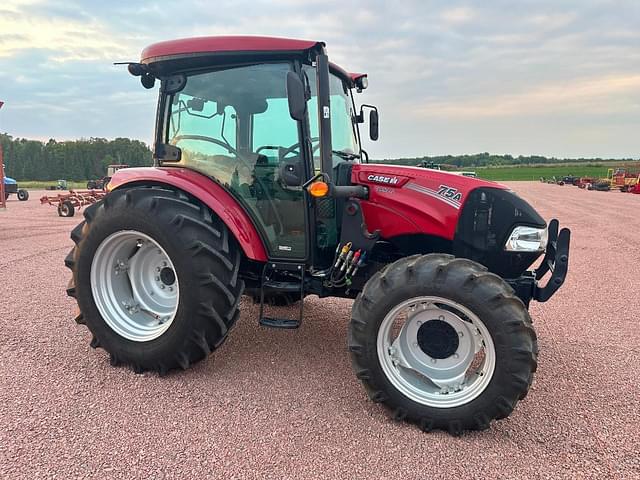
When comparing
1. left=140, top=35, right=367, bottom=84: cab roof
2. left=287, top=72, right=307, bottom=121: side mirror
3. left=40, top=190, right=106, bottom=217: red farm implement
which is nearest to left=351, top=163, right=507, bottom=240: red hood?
left=287, top=72, right=307, bottom=121: side mirror

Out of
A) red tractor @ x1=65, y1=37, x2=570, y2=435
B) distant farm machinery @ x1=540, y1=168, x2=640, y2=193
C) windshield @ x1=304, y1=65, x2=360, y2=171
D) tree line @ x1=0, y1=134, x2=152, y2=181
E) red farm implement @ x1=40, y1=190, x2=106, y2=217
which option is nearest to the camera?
red tractor @ x1=65, y1=37, x2=570, y2=435

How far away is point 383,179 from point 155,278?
2.01 m

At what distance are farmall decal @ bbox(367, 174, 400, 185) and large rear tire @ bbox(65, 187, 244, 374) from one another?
1.15 meters

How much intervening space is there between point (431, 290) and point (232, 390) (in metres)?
1.55

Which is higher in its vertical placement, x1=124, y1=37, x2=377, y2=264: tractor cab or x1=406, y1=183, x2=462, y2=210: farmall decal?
x1=124, y1=37, x2=377, y2=264: tractor cab

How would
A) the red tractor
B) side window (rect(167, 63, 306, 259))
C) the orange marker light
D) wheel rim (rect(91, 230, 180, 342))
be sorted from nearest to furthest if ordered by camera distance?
the red tractor, the orange marker light, side window (rect(167, 63, 306, 259)), wheel rim (rect(91, 230, 180, 342))

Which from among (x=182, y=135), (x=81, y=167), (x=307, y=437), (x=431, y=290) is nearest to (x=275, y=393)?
(x=307, y=437)

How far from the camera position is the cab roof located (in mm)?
3229

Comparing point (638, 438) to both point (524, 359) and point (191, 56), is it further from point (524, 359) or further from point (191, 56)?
point (191, 56)

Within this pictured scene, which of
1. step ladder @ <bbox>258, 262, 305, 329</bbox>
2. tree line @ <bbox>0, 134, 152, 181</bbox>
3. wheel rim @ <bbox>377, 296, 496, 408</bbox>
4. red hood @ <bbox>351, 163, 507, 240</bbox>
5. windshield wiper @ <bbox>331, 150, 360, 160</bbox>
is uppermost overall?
tree line @ <bbox>0, 134, 152, 181</bbox>

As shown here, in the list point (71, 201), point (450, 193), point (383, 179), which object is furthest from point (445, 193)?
point (71, 201)

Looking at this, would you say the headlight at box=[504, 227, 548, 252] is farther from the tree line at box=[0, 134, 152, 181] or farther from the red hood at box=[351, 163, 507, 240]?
the tree line at box=[0, 134, 152, 181]

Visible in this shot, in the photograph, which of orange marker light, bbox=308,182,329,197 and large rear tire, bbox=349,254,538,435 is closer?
large rear tire, bbox=349,254,538,435

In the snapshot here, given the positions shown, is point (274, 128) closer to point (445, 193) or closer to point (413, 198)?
point (413, 198)
